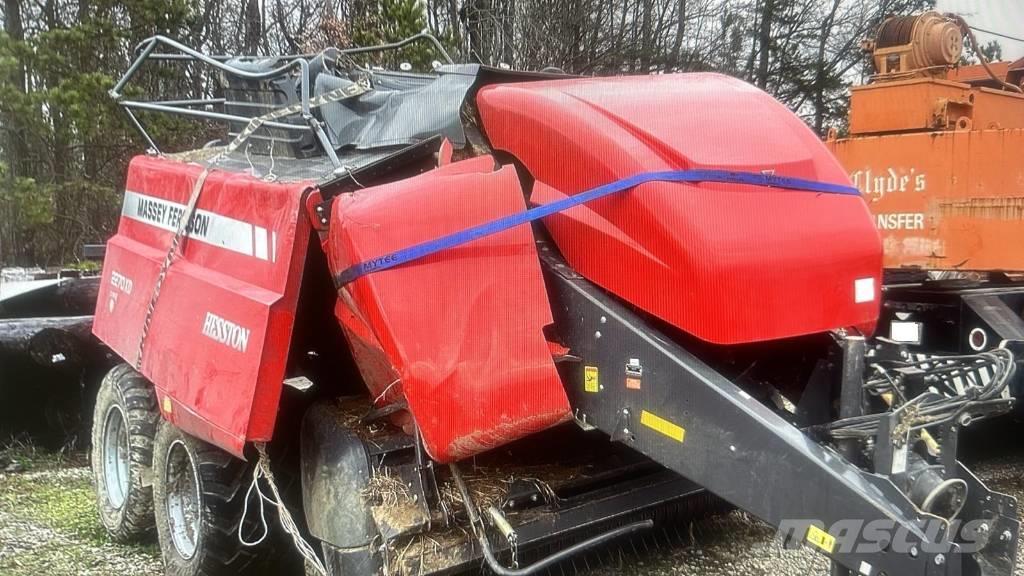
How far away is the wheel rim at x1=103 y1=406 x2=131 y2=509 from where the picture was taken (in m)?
4.57

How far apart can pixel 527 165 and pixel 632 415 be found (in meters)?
0.95

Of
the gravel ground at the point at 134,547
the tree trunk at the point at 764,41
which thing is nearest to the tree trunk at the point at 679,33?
the tree trunk at the point at 764,41

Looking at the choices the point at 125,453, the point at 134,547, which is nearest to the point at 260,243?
the point at 125,453

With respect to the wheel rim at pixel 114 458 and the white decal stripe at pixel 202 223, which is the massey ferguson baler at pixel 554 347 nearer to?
the white decal stripe at pixel 202 223

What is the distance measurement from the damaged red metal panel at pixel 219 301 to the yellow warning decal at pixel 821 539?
170 centimetres

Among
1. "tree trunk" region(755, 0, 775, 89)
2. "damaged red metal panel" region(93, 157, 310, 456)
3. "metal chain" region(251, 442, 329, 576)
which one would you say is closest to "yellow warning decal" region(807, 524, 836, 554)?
"metal chain" region(251, 442, 329, 576)

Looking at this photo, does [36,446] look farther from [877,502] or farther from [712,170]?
[877,502]

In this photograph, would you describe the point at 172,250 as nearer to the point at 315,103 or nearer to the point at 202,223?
the point at 202,223

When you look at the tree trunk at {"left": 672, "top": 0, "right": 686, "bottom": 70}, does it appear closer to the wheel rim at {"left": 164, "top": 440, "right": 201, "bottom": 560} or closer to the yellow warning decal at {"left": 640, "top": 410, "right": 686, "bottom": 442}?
the wheel rim at {"left": 164, "top": 440, "right": 201, "bottom": 560}

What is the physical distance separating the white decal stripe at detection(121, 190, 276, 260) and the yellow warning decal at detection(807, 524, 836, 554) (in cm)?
186

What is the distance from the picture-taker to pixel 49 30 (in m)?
13.4

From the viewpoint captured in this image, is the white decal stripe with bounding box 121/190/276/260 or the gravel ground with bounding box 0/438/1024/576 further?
the gravel ground with bounding box 0/438/1024/576

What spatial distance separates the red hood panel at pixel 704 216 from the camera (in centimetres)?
254

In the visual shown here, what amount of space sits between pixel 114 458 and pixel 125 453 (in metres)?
0.15
